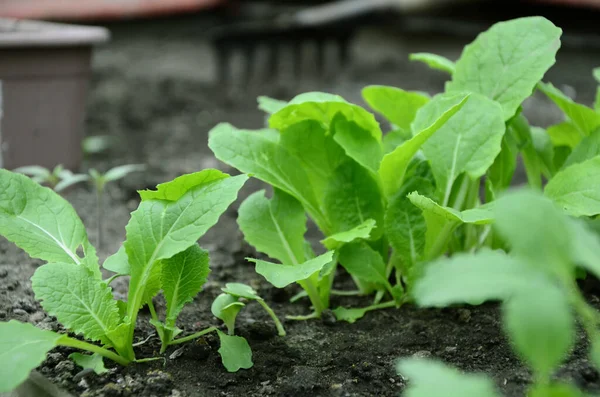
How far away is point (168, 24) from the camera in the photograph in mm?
4805

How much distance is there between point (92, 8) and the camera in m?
4.02

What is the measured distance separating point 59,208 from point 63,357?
0.24 meters

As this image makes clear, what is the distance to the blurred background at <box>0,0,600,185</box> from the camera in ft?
9.25

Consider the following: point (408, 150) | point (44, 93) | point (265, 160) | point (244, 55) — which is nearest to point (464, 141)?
→ point (408, 150)

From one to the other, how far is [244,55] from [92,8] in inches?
41.9

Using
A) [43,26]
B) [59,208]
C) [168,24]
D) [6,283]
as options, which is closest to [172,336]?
[59,208]

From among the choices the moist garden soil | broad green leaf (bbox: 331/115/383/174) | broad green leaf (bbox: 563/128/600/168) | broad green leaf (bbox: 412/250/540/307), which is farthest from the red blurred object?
broad green leaf (bbox: 412/250/540/307)

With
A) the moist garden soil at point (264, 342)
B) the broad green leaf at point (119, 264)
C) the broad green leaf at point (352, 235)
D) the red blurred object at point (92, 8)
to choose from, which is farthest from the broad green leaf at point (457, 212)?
the red blurred object at point (92, 8)

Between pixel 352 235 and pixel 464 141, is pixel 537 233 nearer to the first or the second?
pixel 352 235

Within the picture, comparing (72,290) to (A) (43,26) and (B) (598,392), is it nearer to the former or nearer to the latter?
(B) (598,392)

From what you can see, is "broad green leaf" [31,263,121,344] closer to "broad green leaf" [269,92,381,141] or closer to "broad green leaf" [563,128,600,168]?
"broad green leaf" [269,92,381,141]

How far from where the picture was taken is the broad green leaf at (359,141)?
1.16m

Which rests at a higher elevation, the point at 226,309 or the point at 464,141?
the point at 464,141

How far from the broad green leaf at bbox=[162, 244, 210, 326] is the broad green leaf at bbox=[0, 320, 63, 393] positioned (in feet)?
0.67
